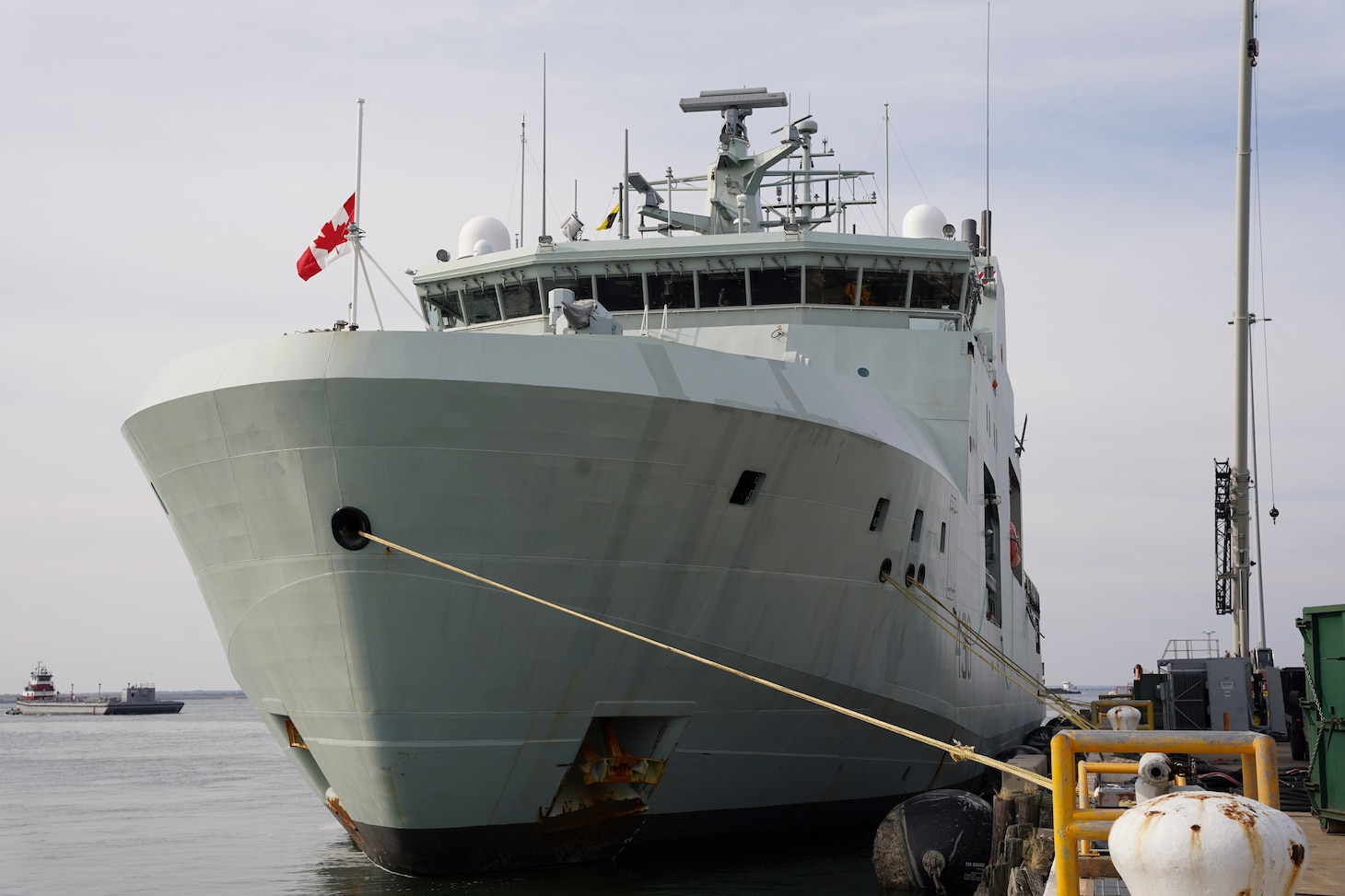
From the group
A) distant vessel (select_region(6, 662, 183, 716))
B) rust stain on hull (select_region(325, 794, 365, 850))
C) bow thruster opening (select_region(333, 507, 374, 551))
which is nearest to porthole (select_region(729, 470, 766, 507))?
bow thruster opening (select_region(333, 507, 374, 551))

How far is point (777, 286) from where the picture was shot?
14.6 metres

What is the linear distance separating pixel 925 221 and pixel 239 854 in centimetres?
1247

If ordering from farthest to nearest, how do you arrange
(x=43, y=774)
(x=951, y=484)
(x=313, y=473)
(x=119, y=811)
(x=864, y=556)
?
(x=43, y=774) → (x=119, y=811) → (x=951, y=484) → (x=864, y=556) → (x=313, y=473)

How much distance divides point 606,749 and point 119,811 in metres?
15.6

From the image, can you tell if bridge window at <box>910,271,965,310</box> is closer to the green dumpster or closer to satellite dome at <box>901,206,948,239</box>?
satellite dome at <box>901,206,948,239</box>

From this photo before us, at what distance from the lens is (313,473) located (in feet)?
30.2

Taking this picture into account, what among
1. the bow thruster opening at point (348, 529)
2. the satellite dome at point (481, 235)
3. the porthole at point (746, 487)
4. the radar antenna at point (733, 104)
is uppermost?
the radar antenna at point (733, 104)

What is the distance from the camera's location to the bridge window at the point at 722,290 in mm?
14594

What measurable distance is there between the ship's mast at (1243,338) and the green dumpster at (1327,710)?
1552 centimetres

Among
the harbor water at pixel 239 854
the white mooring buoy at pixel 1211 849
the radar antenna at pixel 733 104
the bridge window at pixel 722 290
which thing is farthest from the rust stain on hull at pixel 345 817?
the radar antenna at pixel 733 104

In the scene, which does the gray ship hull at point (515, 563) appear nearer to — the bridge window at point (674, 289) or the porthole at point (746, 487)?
the porthole at point (746, 487)

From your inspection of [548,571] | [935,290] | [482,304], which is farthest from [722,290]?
[548,571]

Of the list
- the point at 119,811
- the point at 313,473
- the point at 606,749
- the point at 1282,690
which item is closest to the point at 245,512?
the point at 313,473

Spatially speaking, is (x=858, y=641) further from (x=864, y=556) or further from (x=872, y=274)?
(x=872, y=274)
